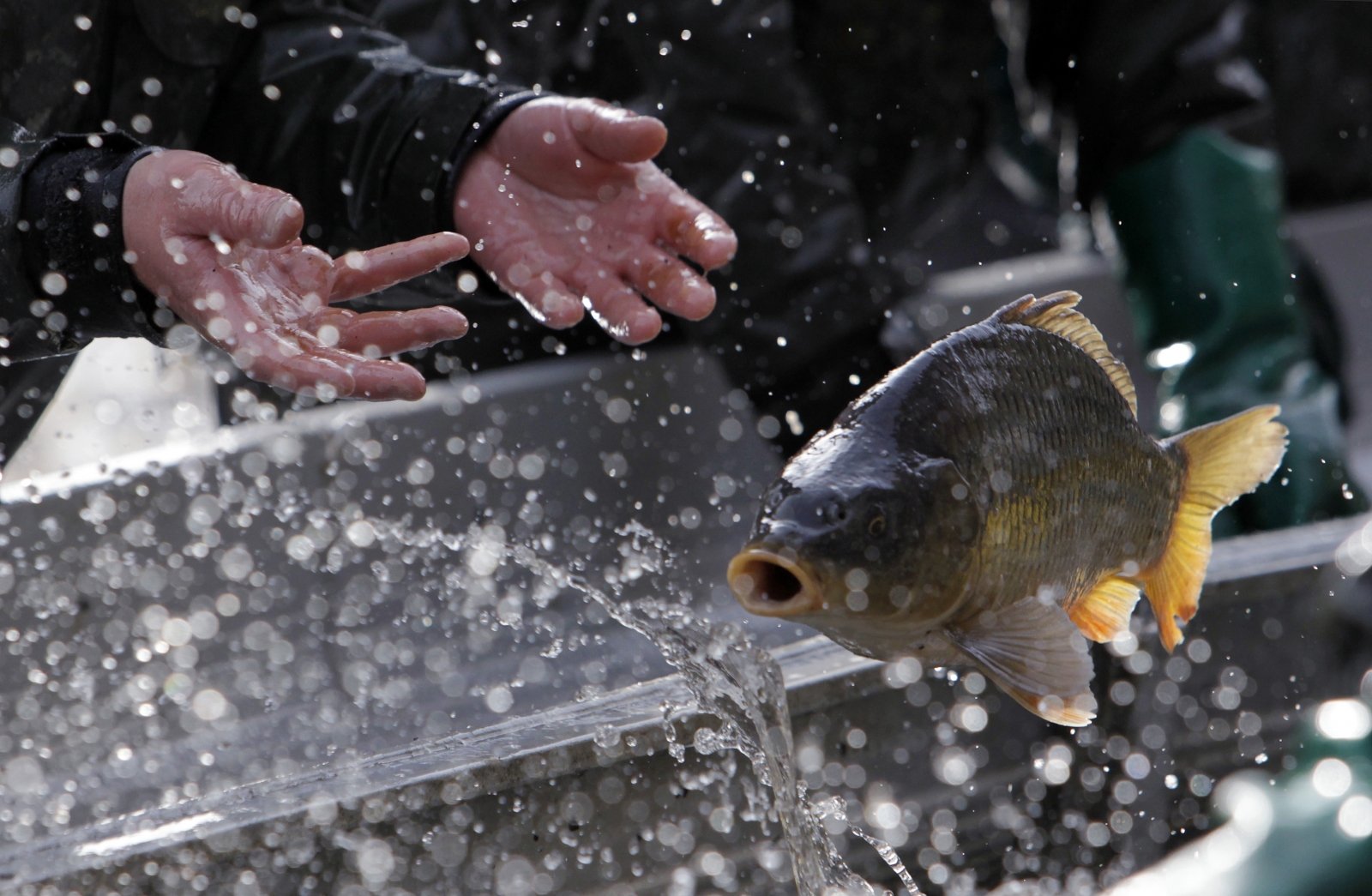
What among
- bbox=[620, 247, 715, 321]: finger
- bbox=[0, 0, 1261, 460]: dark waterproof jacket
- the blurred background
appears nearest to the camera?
bbox=[620, 247, 715, 321]: finger

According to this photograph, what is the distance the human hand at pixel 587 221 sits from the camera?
0.99 m

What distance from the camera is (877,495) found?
0.65 metres

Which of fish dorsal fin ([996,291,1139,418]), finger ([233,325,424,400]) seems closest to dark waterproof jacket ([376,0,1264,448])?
finger ([233,325,424,400])

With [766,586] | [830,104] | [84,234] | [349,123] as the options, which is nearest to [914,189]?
[830,104]

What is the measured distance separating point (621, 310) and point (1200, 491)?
463mm

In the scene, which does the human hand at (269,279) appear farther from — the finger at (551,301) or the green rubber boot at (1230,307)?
the green rubber boot at (1230,307)

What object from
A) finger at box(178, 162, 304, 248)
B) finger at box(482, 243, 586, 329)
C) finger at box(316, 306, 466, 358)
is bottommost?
finger at box(482, 243, 586, 329)

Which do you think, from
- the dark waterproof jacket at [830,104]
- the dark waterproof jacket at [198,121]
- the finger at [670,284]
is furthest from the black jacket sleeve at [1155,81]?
the finger at [670,284]

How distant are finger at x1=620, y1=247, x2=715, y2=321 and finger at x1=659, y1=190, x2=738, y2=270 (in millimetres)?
15

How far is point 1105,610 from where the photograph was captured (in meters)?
0.79

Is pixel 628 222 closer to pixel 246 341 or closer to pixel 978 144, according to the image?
pixel 246 341

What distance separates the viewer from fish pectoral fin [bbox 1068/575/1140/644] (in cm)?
78

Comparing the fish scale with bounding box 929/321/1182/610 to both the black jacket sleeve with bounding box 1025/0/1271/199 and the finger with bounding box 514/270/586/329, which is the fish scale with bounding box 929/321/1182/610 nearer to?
the finger with bounding box 514/270/586/329

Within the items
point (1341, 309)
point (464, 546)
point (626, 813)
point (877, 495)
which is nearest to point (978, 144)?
point (1341, 309)
